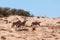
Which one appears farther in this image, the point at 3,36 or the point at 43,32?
the point at 43,32

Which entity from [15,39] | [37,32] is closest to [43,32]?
[37,32]

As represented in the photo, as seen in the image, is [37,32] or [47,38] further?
[37,32]

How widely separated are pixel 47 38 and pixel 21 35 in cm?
110

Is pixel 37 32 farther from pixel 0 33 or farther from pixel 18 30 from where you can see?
pixel 0 33

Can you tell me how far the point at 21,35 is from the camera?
33.3 ft

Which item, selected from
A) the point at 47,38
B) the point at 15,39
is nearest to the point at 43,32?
the point at 47,38

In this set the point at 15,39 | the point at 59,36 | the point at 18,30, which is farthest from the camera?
the point at 18,30

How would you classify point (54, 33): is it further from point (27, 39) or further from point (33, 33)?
point (27, 39)

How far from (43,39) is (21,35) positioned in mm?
987

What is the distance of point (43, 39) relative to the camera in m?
9.73

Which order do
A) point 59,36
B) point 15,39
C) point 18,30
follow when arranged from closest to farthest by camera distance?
1. point 15,39
2. point 59,36
3. point 18,30

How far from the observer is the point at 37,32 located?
10.9m

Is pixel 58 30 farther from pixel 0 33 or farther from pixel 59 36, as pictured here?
pixel 0 33

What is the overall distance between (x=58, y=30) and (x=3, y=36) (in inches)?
116
